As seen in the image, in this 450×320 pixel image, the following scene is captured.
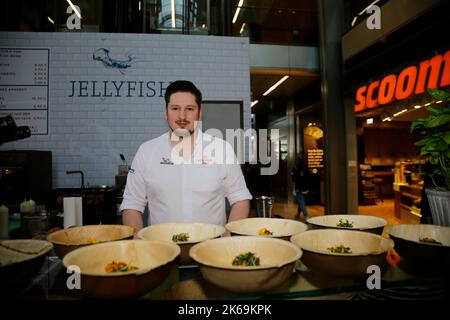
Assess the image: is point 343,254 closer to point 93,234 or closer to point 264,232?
point 264,232

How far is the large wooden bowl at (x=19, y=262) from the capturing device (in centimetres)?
85

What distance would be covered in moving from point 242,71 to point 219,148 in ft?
8.64

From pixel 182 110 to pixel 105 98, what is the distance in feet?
9.40

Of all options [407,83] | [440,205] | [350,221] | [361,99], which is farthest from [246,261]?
[361,99]

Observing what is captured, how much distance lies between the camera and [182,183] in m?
2.17

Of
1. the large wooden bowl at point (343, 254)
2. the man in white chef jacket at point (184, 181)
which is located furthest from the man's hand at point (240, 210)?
the large wooden bowl at point (343, 254)

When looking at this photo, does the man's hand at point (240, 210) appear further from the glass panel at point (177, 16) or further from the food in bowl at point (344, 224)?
the glass panel at point (177, 16)

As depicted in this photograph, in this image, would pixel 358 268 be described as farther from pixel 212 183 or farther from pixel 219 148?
pixel 219 148

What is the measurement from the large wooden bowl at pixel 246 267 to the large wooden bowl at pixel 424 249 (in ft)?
1.47

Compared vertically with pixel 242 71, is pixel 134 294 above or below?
below

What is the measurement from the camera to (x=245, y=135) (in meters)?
4.70

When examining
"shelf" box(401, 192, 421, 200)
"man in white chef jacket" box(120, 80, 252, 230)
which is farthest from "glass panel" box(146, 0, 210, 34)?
"shelf" box(401, 192, 421, 200)
